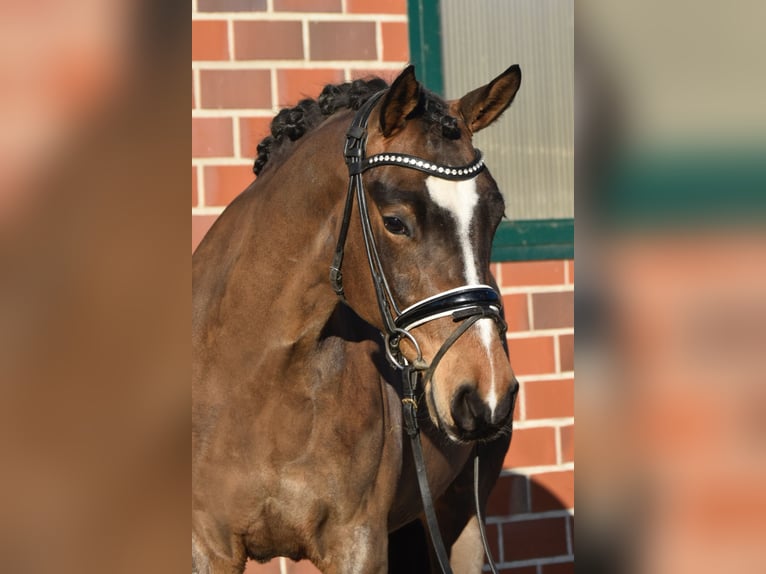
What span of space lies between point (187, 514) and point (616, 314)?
20cm

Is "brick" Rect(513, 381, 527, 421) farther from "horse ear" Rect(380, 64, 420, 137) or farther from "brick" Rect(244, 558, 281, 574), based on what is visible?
"horse ear" Rect(380, 64, 420, 137)

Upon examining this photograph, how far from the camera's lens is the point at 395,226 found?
178 cm

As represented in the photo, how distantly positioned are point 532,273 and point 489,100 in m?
1.46

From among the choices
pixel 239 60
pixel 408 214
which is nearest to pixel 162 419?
pixel 408 214

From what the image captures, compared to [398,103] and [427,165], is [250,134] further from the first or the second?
[427,165]

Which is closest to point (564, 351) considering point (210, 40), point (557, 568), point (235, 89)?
point (557, 568)

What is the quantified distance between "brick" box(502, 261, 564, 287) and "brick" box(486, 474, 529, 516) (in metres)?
0.73

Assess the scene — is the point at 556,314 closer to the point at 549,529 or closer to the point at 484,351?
the point at 549,529

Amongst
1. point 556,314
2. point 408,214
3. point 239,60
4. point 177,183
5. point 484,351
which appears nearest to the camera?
point 177,183

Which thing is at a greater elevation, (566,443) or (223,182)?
(223,182)

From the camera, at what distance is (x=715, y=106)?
1.21 ft

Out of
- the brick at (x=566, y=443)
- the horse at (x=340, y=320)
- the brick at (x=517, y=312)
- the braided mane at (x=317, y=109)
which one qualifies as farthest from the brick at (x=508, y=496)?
the braided mane at (x=317, y=109)

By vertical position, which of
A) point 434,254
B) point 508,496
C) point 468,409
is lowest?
point 508,496

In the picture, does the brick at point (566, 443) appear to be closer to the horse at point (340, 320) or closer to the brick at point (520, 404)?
the brick at point (520, 404)
